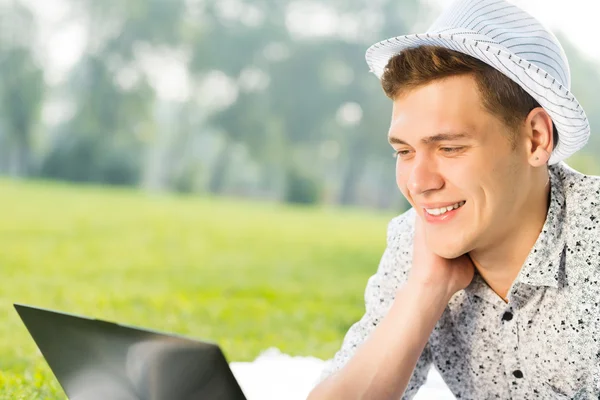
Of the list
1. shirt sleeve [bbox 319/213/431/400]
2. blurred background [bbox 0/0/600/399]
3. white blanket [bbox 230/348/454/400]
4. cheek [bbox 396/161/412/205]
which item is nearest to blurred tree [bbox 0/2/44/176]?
blurred background [bbox 0/0/600/399]

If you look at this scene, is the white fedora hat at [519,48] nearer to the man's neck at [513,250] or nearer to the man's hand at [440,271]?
the man's neck at [513,250]

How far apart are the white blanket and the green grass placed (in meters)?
0.81

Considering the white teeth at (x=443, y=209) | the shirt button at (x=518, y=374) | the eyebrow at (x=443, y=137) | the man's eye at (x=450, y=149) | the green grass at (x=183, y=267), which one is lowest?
the green grass at (x=183, y=267)

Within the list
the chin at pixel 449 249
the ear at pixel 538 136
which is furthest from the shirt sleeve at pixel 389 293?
the ear at pixel 538 136

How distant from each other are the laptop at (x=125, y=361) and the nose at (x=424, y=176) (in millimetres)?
767

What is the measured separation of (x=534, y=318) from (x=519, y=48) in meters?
0.77

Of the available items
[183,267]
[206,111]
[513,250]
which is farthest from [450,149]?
[206,111]

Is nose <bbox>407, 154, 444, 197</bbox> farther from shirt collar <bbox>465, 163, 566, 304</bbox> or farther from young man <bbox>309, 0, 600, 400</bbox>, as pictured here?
shirt collar <bbox>465, 163, 566, 304</bbox>

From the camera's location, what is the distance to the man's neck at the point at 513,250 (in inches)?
86.6

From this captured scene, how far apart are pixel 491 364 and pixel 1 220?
11289 millimetres

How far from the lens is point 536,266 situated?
2.14 metres

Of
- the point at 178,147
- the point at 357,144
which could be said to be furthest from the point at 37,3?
the point at 357,144

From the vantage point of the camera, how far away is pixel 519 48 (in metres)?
2.04

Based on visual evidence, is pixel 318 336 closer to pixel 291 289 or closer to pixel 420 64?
pixel 291 289
